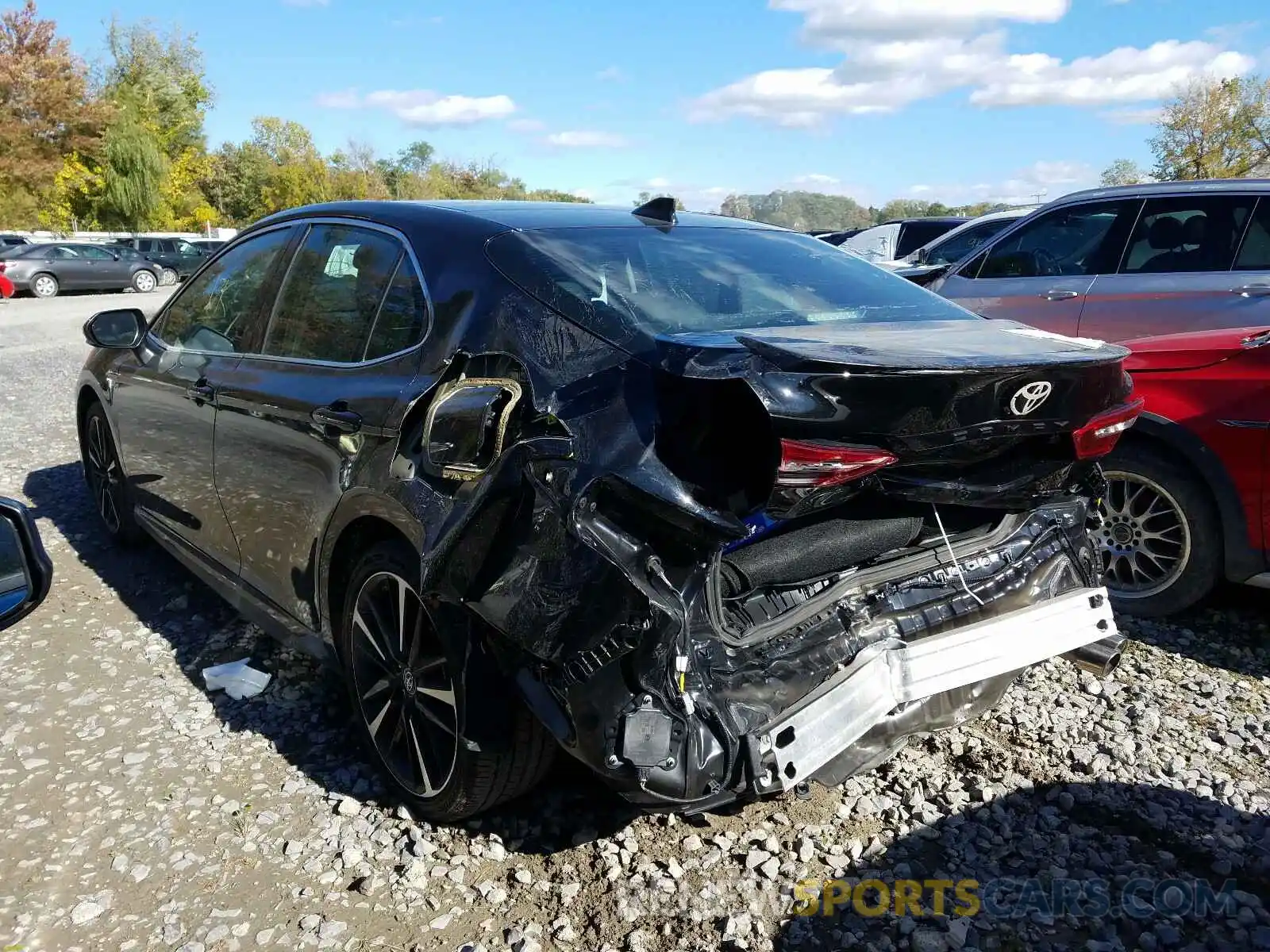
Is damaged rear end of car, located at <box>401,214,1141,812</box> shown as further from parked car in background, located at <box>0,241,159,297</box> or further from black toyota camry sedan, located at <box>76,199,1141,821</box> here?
parked car in background, located at <box>0,241,159,297</box>

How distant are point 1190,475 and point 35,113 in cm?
4949

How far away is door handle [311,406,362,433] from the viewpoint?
2.93 m

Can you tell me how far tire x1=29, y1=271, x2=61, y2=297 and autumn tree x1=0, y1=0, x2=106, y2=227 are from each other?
662 inches

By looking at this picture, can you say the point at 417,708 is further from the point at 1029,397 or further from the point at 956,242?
the point at 956,242

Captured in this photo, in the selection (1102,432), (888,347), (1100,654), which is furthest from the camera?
(1100,654)

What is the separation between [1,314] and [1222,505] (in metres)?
23.6

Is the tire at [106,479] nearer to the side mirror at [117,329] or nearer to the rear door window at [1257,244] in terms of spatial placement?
the side mirror at [117,329]

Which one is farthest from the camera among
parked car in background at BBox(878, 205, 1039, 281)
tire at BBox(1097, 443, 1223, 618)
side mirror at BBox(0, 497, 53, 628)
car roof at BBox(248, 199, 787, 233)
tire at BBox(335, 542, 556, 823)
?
parked car in background at BBox(878, 205, 1039, 281)

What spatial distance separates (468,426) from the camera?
254 cm

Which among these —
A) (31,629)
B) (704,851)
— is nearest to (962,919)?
(704,851)

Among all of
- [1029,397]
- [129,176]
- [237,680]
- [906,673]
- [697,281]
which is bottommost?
[237,680]

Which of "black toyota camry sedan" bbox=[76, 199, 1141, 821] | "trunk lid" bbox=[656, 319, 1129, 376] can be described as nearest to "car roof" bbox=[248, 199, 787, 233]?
"black toyota camry sedan" bbox=[76, 199, 1141, 821]

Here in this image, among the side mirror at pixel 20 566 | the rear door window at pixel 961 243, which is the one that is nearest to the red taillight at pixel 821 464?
Answer: the side mirror at pixel 20 566

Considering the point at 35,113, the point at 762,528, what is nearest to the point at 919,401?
the point at 762,528
